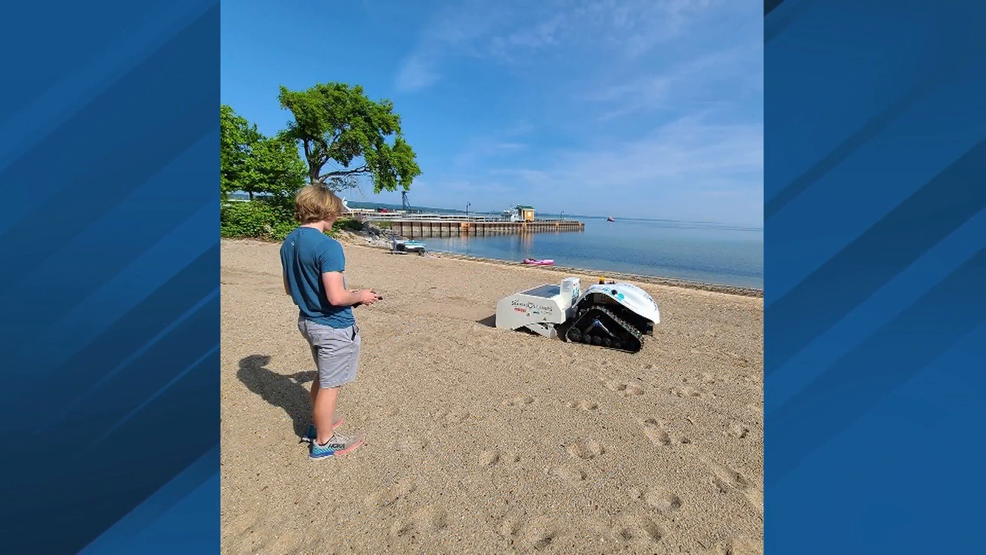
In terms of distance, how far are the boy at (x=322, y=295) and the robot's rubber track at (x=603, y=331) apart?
333 cm

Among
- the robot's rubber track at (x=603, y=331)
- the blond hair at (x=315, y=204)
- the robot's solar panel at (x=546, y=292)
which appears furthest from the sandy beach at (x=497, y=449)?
the blond hair at (x=315, y=204)

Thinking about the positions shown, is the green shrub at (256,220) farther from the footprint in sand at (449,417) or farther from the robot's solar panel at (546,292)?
the footprint in sand at (449,417)

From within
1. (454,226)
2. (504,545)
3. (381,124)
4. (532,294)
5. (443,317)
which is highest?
(381,124)

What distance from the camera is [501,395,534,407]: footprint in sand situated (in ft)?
10.5

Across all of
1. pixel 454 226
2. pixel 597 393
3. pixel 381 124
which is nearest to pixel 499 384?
pixel 597 393

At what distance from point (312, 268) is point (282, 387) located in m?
1.92

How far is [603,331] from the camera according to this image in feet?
15.9

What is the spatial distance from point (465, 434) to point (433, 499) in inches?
27.7

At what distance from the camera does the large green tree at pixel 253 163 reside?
1912cm

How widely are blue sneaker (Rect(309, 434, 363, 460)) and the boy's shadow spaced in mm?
338

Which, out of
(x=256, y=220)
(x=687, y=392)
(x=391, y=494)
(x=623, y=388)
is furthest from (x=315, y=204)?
(x=256, y=220)

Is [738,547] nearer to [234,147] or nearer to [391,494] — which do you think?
[391,494]
